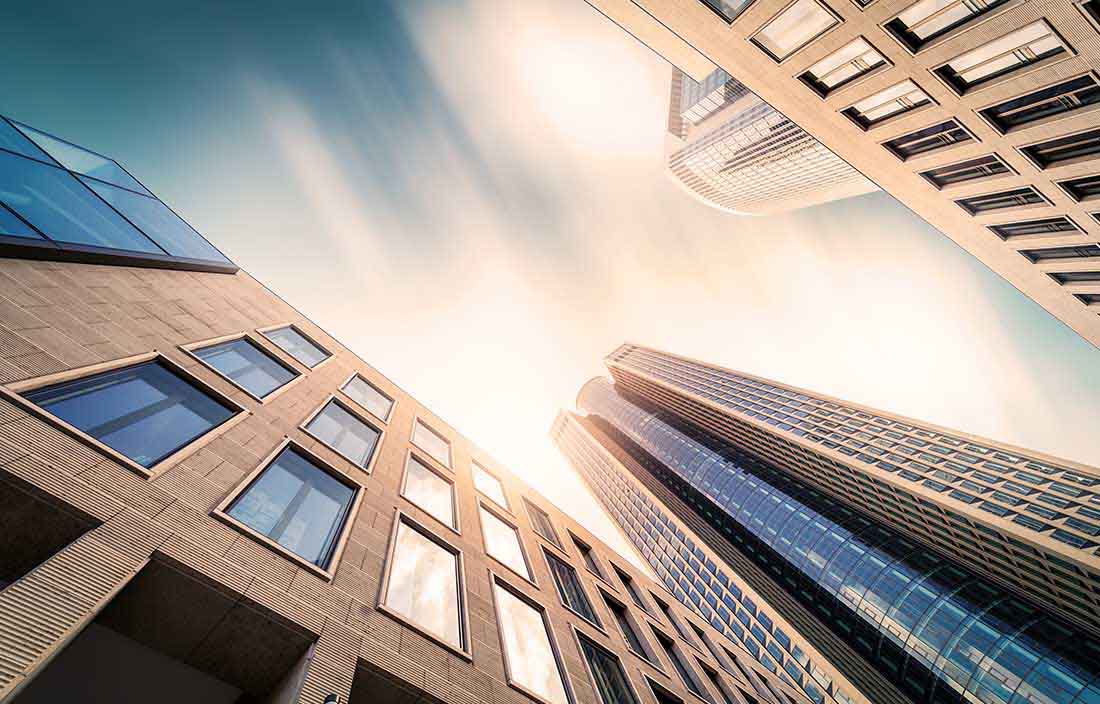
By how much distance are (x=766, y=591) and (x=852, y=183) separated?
297 feet

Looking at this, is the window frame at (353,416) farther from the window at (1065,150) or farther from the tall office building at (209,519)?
→ the window at (1065,150)

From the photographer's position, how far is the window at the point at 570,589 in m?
20.4

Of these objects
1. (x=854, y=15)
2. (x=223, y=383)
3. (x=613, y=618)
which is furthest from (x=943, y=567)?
(x=223, y=383)

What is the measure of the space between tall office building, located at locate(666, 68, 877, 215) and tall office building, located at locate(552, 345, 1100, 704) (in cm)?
5073

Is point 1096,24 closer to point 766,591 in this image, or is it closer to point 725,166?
point 766,591

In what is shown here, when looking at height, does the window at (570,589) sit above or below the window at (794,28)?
below

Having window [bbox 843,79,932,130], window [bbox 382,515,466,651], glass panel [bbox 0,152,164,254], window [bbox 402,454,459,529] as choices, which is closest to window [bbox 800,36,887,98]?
window [bbox 843,79,932,130]

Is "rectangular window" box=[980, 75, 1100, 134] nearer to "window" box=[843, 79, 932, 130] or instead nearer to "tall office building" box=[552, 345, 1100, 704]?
"window" box=[843, 79, 932, 130]

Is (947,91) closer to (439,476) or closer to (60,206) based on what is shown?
(439,476)

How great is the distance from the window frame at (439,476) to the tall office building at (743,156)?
102323mm

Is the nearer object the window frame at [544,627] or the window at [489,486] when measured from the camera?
the window frame at [544,627]

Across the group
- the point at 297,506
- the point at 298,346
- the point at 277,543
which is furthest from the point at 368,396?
the point at 277,543

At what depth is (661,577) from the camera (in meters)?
146

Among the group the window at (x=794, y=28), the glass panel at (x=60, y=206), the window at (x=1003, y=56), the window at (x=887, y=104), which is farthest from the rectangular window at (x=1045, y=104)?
the glass panel at (x=60, y=206)
